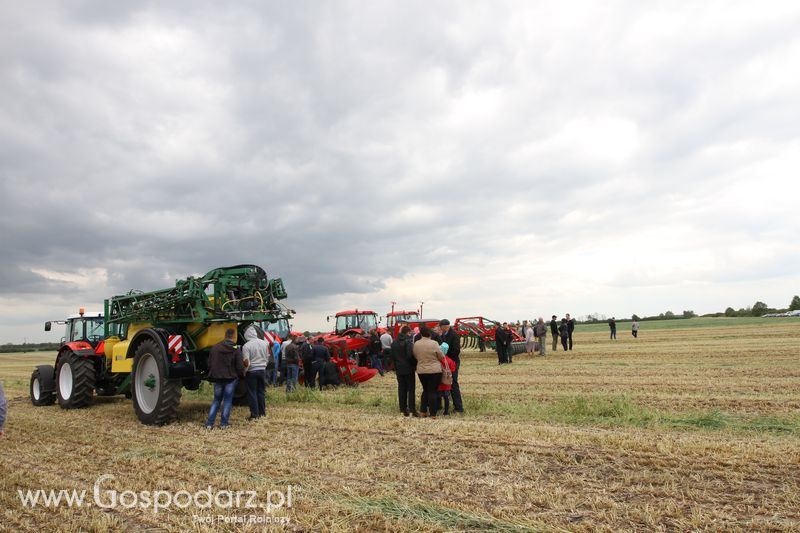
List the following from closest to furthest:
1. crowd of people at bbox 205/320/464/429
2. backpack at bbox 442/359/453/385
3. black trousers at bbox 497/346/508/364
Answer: crowd of people at bbox 205/320/464/429 < backpack at bbox 442/359/453/385 < black trousers at bbox 497/346/508/364

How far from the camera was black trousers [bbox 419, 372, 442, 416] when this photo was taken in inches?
349

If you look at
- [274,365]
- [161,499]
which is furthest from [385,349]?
[161,499]

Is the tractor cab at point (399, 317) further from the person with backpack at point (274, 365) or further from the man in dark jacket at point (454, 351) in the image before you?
the man in dark jacket at point (454, 351)

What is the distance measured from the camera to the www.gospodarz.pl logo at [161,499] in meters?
4.56

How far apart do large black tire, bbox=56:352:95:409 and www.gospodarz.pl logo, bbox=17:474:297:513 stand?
6.33m

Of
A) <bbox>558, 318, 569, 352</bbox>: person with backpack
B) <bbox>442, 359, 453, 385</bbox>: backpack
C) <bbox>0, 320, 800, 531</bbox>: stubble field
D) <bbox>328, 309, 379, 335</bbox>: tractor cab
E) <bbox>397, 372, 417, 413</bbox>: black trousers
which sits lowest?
<bbox>0, 320, 800, 531</bbox>: stubble field

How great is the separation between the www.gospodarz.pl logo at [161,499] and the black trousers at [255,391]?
3.80 metres

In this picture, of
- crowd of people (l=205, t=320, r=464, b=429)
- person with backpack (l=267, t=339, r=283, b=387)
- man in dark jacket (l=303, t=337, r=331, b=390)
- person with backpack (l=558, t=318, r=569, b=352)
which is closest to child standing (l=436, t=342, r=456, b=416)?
crowd of people (l=205, t=320, r=464, b=429)

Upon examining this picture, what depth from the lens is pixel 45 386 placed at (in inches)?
455

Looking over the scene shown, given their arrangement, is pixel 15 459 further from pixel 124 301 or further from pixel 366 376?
pixel 366 376

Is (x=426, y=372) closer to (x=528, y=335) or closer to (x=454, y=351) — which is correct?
(x=454, y=351)

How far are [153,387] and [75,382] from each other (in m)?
2.90

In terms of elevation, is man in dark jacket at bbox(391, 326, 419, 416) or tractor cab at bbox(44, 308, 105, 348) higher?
tractor cab at bbox(44, 308, 105, 348)

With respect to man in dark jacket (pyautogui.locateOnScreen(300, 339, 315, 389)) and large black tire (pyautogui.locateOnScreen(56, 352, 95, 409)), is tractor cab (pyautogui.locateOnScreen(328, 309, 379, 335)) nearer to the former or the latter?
man in dark jacket (pyautogui.locateOnScreen(300, 339, 315, 389))
